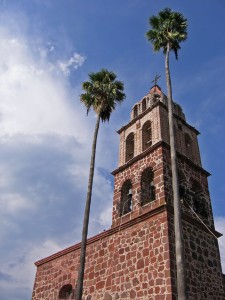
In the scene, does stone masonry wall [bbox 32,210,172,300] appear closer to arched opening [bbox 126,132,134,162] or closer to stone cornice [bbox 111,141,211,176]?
stone cornice [bbox 111,141,211,176]

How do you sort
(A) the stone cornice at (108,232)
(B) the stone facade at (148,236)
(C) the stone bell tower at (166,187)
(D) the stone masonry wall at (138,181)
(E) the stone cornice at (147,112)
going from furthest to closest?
(E) the stone cornice at (147,112), (D) the stone masonry wall at (138,181), (A) the stone cornice at (108,232), (C) the stone bell tower at (166,187), (B) the stone facade at (148,236)

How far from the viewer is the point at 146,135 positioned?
67.5 ft

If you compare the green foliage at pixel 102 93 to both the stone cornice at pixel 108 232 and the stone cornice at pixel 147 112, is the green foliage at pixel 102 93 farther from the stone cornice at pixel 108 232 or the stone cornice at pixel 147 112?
the stone cornice at pixel 108 232

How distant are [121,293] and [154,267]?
84.1 inches

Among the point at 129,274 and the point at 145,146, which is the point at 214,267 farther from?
the point at 145,146

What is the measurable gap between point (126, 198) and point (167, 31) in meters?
9.29

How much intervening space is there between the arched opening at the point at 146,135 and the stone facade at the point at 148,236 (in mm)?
67

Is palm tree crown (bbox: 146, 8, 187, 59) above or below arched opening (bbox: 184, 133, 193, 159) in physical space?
above

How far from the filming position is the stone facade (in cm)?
1391

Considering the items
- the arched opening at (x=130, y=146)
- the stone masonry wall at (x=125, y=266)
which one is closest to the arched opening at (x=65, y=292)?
the stone masonry wall at (x=125, y=266)

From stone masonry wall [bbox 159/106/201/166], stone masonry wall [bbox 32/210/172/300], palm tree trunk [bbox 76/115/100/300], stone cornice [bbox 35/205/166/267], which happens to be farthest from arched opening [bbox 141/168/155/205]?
palm tree trunk [bbox 76/115/100/300]

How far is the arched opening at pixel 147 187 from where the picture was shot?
17.1 metres

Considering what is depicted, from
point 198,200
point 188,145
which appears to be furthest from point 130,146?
point 198,200

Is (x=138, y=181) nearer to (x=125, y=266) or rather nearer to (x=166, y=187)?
(x=166, y=187)
